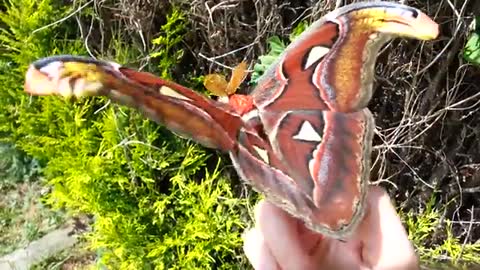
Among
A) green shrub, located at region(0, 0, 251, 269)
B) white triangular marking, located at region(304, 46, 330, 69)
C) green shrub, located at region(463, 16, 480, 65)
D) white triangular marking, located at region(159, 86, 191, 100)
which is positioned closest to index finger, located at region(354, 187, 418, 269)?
white triangular marking, located at region(304, 46, 330, 69)

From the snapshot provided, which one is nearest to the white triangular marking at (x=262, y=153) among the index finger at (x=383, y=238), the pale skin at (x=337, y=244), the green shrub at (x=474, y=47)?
the pale skin at (x=337, y=244)

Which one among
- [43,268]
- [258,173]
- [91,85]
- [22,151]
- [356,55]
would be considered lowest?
[43,268]

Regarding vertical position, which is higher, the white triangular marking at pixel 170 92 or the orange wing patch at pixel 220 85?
the white triangular marking at pixel 170 92

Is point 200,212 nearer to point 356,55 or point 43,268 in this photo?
point 43,268

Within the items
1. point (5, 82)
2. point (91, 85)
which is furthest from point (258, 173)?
point (5, 82)

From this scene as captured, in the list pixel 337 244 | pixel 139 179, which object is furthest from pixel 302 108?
pixel 139 179

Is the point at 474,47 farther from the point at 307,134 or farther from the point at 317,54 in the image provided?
the point at 307,134

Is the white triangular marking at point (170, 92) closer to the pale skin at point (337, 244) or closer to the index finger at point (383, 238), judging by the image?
the pale skin at point (337, 244)
